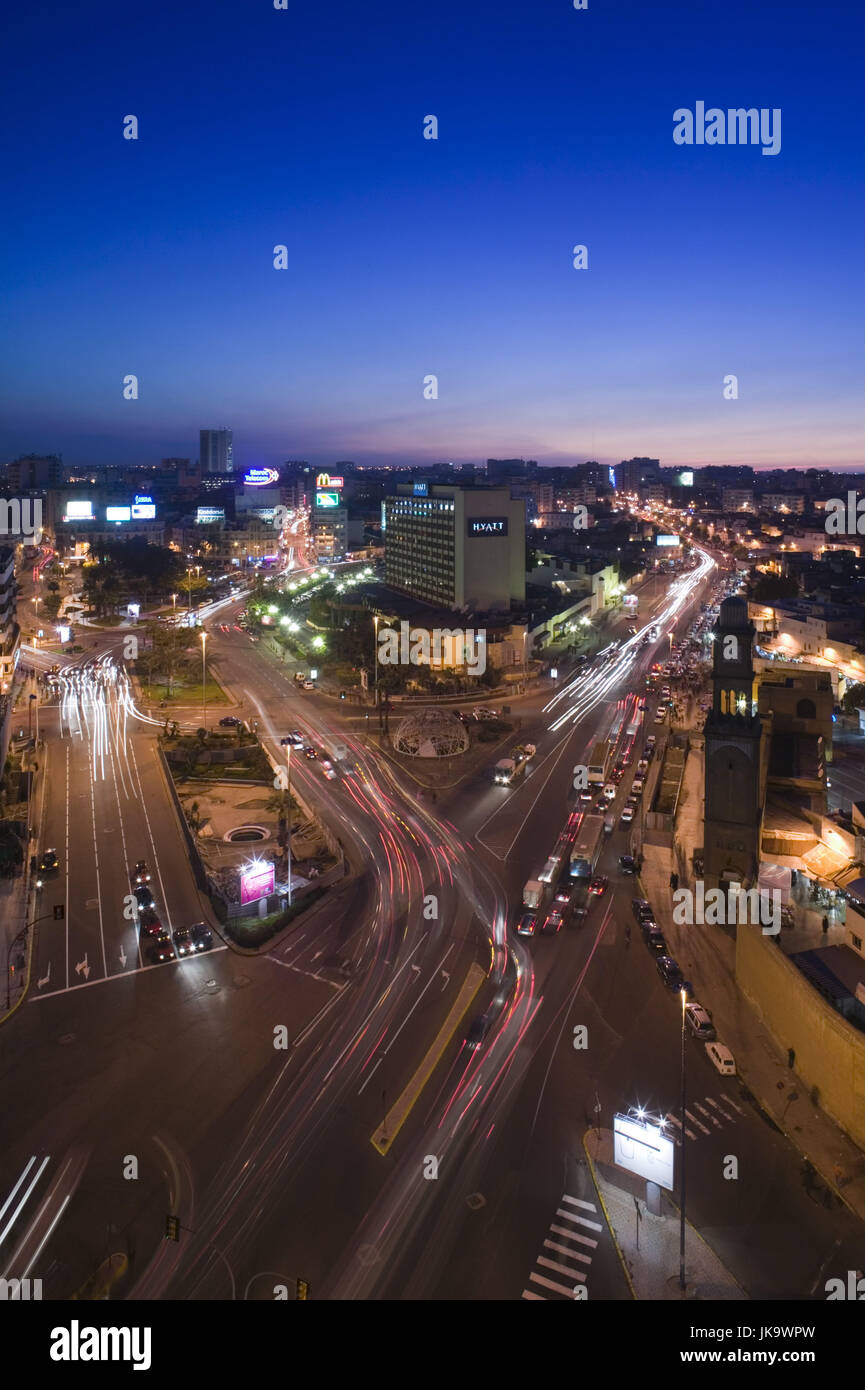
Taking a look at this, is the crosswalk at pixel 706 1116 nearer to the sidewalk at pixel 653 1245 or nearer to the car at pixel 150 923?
the sidewalk at pixel 653 1245

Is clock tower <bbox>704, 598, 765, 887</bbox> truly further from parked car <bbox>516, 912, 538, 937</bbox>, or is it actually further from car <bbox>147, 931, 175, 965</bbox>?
car <bbox>147, 931, 175, 965</bbox>

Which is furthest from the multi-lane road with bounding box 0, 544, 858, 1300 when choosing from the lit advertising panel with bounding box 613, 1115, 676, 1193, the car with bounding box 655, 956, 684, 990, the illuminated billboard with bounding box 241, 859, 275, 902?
the illuminated billboard with bounding box 241, 859, 275, 902

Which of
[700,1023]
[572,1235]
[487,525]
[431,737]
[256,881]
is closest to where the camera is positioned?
[572,1235]

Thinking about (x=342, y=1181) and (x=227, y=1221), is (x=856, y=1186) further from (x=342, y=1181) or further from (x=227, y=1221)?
(x=227, y=1221)

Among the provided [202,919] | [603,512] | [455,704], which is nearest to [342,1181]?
[202,919]

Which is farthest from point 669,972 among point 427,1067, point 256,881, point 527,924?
point 256,881

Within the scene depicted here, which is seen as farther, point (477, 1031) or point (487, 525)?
point (487, 525)

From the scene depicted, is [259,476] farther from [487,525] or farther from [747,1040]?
[747,1040]
